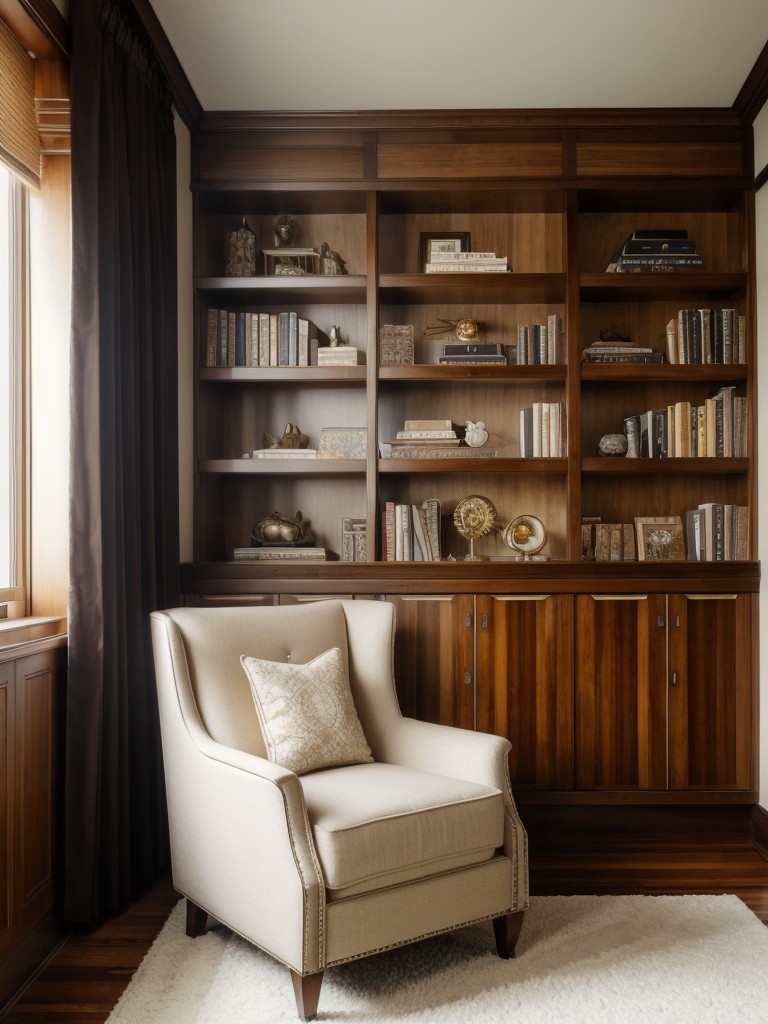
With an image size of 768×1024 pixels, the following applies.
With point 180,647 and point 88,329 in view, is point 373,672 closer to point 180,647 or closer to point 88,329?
point 180,647

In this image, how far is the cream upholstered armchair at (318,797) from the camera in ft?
6.63

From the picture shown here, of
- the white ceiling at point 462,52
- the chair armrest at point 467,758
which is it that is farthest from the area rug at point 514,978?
the white ceiling at point 462,52

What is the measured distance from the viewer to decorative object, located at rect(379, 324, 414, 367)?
3531 mm

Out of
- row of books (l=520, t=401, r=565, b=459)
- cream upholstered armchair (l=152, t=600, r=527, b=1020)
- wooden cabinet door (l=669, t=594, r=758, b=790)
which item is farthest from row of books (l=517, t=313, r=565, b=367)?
cream upholstered armchair (l=152, t=600, r=527, b=1020)

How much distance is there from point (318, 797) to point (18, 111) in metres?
1.99

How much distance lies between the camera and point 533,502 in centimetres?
372

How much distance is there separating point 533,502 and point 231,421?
1339mm

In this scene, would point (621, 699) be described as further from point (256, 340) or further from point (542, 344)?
point (256, 340)

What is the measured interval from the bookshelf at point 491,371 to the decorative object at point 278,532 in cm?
18

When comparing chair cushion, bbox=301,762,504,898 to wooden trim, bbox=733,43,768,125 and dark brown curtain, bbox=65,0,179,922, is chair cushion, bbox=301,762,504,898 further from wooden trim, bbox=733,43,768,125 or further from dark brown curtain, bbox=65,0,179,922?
wooden trim, bbox=733,43,768,125

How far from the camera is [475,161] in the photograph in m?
3.45

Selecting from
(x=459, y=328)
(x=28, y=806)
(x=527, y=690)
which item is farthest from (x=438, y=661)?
(x=28, y=806)

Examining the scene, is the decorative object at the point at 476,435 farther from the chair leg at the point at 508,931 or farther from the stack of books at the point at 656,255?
the chair leg at the point at 508,931

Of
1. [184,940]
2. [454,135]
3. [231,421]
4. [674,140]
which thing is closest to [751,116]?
[674,140]
